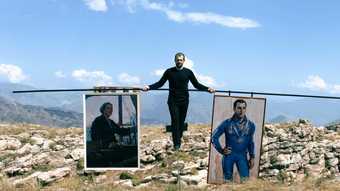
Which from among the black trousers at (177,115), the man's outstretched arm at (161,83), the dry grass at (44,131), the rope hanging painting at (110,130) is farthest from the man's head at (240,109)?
the dry grass at (44,131)

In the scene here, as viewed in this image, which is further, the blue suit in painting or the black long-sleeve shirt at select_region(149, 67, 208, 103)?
the black long-sleeve shirt at select_region(149, 67, 208, 103)

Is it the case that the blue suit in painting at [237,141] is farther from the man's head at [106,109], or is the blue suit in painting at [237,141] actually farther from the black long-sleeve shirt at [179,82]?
the man's head at [106,109]

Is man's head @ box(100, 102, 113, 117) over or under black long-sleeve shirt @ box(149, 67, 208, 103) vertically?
under

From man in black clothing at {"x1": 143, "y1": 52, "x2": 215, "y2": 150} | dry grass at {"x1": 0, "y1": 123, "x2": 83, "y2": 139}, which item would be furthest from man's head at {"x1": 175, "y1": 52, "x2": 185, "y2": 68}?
dry grass at {"x1": 0, "y1": 123, "x2": 83, "y2": 139}

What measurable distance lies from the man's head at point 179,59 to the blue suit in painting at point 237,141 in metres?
2.68

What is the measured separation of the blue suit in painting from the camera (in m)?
13.0

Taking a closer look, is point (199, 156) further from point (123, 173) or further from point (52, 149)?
point (52, 149)

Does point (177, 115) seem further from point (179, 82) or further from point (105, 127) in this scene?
point (105, 127)

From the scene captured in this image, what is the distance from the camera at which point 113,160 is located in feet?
43.0

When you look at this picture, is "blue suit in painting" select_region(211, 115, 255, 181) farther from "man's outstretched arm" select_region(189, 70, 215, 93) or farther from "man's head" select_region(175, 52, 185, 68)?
"man's head" select_region(175, 52, 185, 68)

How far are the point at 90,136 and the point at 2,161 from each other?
11.0m

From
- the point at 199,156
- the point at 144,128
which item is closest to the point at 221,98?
the point at 199,156

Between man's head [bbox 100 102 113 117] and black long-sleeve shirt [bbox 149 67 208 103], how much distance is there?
2.03 metres

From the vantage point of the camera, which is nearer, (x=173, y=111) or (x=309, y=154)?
(x=173, y=111)
